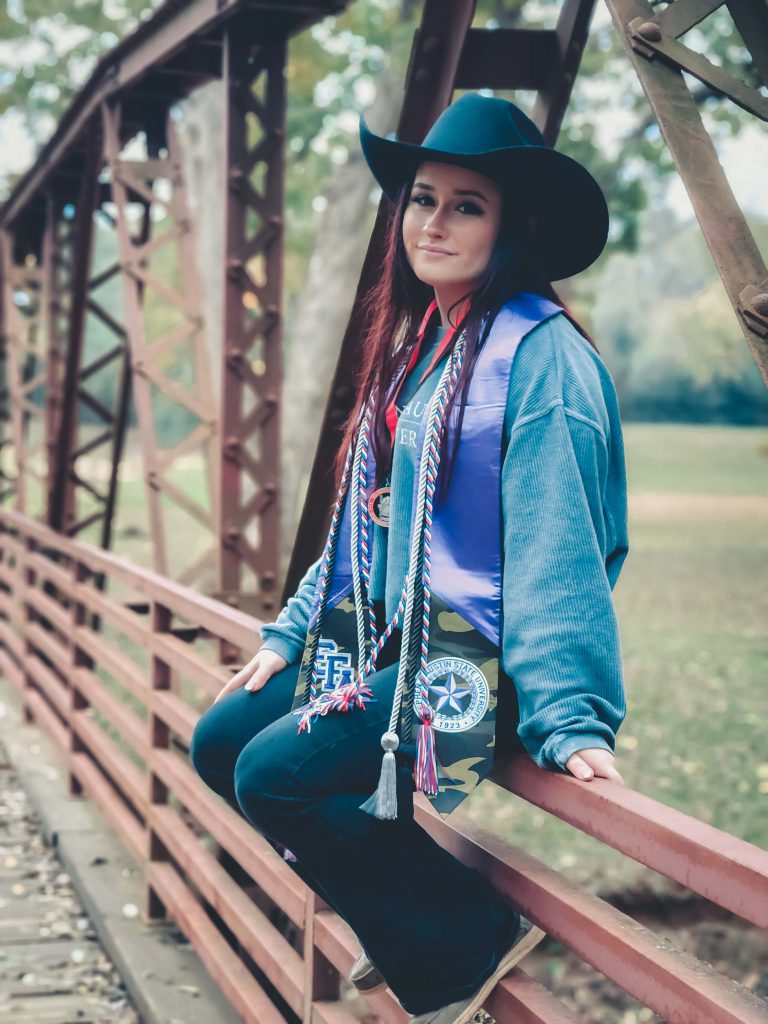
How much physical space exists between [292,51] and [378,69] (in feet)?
3.57

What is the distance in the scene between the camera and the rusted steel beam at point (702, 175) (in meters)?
1.88

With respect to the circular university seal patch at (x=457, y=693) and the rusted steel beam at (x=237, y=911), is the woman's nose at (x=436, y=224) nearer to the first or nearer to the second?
the circular university seal patch at (x=457, y=693)

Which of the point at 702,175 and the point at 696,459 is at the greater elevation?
the point at 702,175

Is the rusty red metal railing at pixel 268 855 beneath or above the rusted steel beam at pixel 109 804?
above

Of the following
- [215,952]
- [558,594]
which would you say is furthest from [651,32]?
[215,952]

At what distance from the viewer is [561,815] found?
195 centimetres

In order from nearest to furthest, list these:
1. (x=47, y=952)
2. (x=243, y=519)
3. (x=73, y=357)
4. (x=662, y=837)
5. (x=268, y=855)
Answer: (x=662, y=837), (x=268, y=855), (x=47, y=952), (x=243, y=519), (x=73, y=357)

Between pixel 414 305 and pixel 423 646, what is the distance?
2.48 feet

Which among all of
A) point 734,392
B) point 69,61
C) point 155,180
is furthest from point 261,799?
point 734,392

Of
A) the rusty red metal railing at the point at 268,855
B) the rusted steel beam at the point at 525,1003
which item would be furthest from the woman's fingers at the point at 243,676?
the rusted steel beam at the point at 525,1003

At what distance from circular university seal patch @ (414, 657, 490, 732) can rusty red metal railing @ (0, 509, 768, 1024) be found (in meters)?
0.14

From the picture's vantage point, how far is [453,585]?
2051mm

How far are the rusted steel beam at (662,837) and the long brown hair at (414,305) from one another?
1.72ft

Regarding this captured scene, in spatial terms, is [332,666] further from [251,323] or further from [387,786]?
[251,323]
